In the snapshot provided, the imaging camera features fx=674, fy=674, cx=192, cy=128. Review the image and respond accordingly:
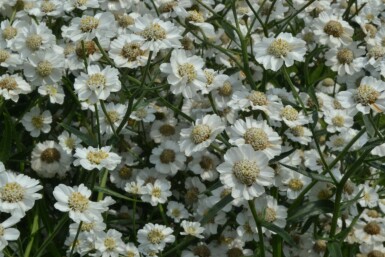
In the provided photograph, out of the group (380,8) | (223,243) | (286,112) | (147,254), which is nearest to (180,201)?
(223,243)

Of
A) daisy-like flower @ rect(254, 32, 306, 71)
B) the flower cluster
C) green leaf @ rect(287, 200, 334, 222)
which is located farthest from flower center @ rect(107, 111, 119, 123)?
green leaf @ rect(287, 200, 334, 222)

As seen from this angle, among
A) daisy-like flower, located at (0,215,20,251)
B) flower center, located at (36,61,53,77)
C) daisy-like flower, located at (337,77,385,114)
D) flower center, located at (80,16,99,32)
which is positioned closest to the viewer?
daisy-like flower, located at (0,215,20,251)

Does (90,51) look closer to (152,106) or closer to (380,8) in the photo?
(152,106)

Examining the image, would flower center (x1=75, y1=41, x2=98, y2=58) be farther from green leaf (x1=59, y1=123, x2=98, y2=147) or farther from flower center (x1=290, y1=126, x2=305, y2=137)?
flower center (x1=290, y1=126, x2=305, y2=137)

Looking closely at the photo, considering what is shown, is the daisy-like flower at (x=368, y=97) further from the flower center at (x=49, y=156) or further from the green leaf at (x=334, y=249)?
the flower center at (x=49, y=156)

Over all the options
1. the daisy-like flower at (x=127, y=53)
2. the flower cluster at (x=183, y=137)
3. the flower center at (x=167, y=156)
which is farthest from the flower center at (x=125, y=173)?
the daisy-like flower at (x=127, y=53)

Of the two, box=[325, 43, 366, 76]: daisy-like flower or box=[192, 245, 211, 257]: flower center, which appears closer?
box=[192, 245, 211, 257]: flower center

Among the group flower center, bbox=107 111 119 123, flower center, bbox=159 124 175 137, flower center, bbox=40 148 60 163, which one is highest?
flower center, bbox=107 111 119 123
